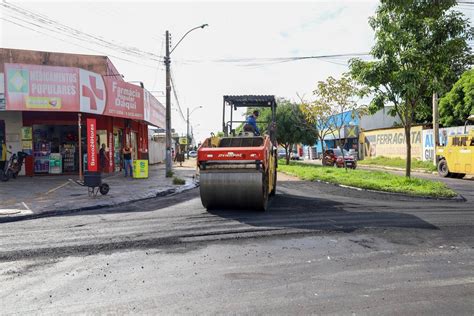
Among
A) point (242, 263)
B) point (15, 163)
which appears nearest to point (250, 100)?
point (242, 263)

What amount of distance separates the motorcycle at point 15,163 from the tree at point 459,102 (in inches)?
1095

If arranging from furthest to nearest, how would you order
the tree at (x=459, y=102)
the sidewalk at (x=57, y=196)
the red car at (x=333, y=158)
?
1. the red car at (x=333, y=158)
2. the tree at (x=459, y=102)
3. the sidewalk at (x=57, y=196)

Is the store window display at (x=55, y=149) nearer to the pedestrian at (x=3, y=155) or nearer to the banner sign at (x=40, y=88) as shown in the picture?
the pedestrian at (x=3, y=155)

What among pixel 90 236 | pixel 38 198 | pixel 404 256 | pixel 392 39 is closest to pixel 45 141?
pixel 38 198

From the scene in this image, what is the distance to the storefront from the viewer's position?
18047mm

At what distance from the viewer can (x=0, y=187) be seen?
51.2 feet

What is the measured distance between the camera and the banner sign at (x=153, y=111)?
25.8 meters

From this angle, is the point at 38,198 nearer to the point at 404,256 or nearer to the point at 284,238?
the point at 284,238

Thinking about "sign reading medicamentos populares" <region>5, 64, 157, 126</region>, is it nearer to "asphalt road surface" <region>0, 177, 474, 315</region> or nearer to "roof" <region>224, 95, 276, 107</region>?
"roof" <region>224, 95, 276, 107</region>

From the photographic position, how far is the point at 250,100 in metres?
12.6

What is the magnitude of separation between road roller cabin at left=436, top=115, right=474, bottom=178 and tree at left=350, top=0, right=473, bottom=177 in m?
6.65

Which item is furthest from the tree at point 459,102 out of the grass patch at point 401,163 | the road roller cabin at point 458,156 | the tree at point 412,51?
the tree at point 412,51

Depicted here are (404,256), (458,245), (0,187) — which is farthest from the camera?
(0,187)

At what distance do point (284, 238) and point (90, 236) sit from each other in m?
3.54
